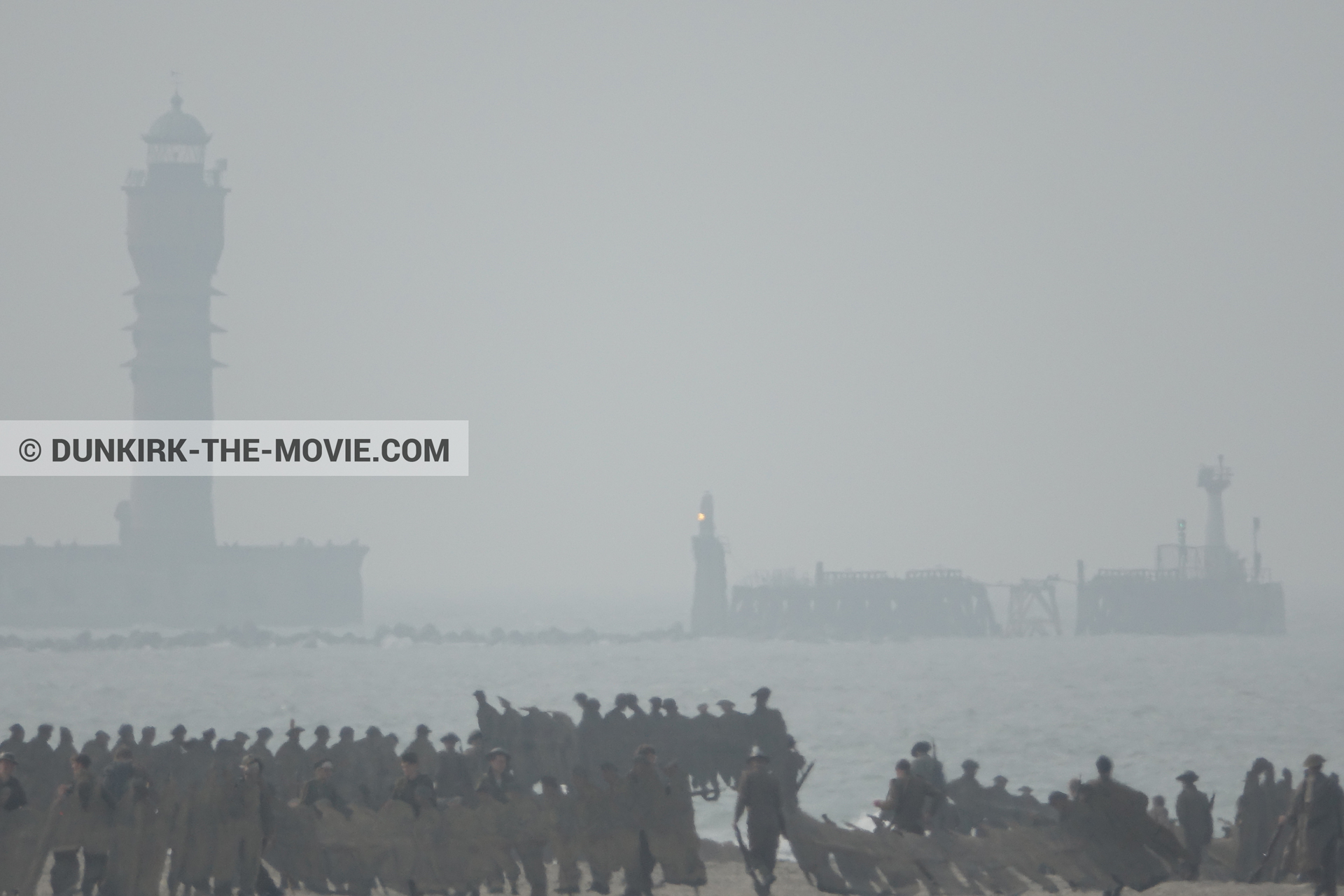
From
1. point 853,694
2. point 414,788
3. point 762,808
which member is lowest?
point 853,694

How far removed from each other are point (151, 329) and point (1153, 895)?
108478 millimetres

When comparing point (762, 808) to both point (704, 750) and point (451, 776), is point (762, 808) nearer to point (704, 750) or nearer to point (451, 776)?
point (451, 776)

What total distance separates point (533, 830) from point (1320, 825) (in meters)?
6.53

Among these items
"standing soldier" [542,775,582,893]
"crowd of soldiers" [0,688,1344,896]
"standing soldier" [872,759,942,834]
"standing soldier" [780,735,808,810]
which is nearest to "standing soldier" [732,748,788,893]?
"crowd of soldiers" [0,688,1344,896]

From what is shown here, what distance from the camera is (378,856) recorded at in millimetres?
16594

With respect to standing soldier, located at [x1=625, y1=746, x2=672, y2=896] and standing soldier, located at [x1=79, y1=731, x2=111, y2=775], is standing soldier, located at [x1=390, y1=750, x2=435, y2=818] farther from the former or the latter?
standing soldier, located at [x1=79, y1=731, x2=111, y2=775]

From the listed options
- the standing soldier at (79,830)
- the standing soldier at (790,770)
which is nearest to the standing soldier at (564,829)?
the standing soldier at (790,770)

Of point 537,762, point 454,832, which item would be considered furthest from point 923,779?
point 537,762

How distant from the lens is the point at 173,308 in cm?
11888

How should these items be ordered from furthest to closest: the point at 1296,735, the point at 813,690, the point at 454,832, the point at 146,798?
the point at 813,690 → the point at 1296,735 → the point at 454,832 → the point at 146,798

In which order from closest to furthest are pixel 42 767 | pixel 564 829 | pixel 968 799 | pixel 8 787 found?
pixel 8 787 → pixel 564 829 → pixel 42 767 → pixel 968 799

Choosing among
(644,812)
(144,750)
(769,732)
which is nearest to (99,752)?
(144,750)

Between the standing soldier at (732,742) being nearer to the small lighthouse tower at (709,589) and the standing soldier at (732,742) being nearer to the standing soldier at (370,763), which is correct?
the standing soldier at (370,763)

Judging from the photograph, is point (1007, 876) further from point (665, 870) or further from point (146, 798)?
point (146, 798)
